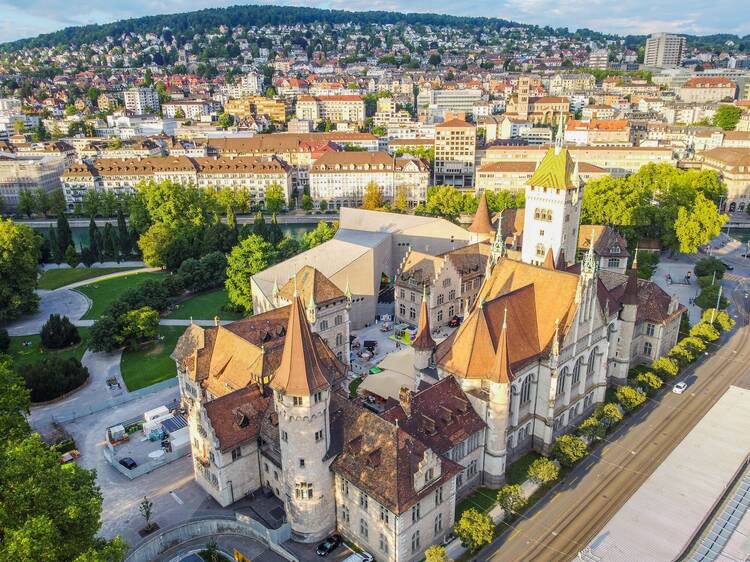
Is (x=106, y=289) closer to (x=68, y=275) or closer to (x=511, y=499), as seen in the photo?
(x=68, y=275)

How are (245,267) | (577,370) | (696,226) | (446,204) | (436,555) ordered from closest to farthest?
1. (436,555)
2. (577,370)
3. (245,267)
4. (696,226)
5. (446,204)

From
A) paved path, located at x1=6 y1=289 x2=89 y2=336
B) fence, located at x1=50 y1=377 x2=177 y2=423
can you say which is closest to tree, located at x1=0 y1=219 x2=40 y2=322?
paved path, located at x1=6 y1=289 x2=89 y2=336

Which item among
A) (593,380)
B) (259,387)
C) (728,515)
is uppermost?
(259,387)

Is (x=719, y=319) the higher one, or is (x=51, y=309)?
(x=719, y=319)

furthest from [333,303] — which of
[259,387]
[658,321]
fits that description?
[658,321]

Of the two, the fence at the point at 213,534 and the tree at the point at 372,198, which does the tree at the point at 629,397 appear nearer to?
the fence at the point at 213,534

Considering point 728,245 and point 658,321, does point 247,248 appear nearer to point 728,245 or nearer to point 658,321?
point 658,321

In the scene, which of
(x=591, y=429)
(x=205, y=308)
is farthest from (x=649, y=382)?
(x=205, y=308)
